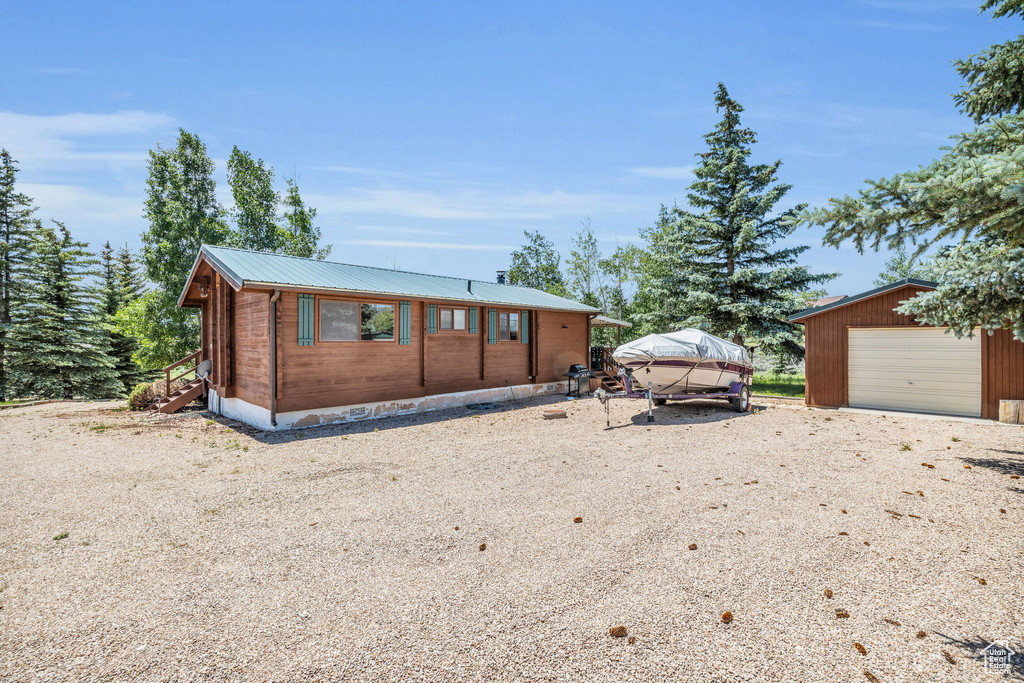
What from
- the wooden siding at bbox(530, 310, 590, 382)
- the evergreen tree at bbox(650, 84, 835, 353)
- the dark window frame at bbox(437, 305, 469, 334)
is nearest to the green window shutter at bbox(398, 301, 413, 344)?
the dark window frame at bbox(437, 305, 469, 334)

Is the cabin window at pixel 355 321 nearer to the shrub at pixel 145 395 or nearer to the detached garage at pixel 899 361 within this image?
the shrub at pixel 145 395

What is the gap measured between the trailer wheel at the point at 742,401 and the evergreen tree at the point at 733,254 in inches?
235

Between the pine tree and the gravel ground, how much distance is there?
16.9 m

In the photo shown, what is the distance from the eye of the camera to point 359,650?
2547mm

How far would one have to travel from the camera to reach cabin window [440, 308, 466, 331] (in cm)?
1297

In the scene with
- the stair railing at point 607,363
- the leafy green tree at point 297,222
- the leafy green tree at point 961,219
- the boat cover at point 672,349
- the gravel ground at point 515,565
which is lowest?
the gravel ground at point 515,565

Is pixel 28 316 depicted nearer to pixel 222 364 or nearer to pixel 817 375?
pixel 222 364

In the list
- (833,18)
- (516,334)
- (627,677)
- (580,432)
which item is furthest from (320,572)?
(833,18)

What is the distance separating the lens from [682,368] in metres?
11.1

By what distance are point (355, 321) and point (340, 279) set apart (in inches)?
47.8

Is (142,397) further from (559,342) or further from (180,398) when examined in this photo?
(559,342)

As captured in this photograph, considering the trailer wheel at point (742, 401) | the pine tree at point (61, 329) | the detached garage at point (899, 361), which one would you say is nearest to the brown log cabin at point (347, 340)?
the trailer wheel at point (742, 401)

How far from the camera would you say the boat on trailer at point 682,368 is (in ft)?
35.7

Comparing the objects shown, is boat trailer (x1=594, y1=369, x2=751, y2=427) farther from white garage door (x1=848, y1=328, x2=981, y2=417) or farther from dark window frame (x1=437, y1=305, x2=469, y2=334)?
dark window frame (x1=437, y1=305, x2=469, y2=334)
